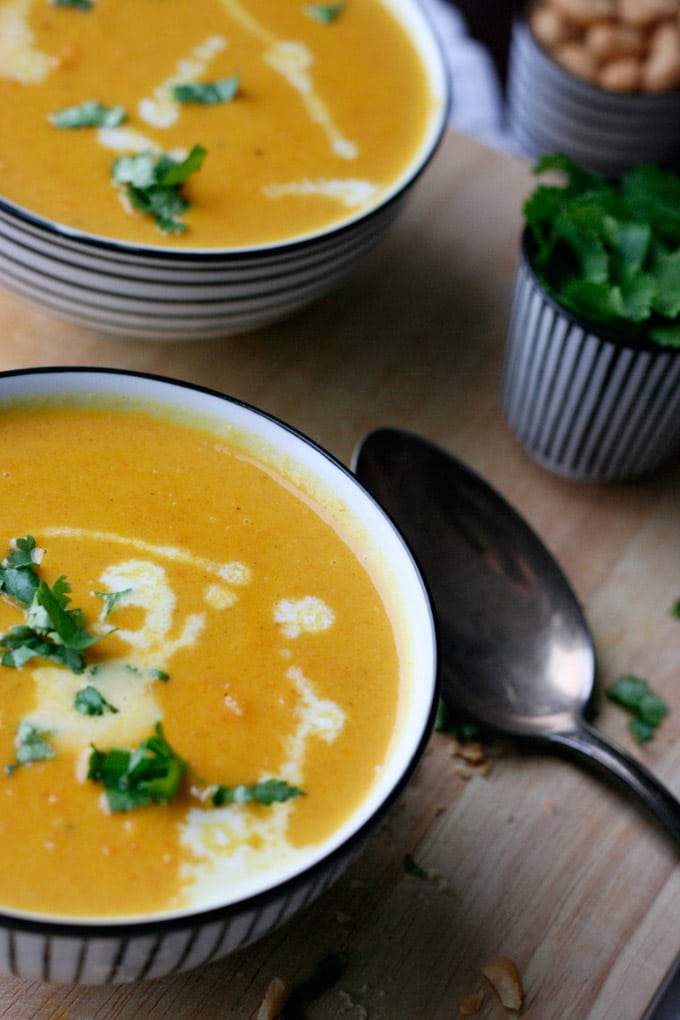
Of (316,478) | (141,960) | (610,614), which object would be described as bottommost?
(610,614)

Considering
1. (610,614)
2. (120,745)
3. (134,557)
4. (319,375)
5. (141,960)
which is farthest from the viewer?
(319,375)

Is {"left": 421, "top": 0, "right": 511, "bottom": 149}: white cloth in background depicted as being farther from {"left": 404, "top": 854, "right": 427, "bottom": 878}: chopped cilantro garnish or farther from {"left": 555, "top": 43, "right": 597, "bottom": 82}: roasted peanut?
{"left": 404, "top": 854, "right": 427, "bottom": 878}: chopped cilantro garnish

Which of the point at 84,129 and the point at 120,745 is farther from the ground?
the point at 84,129

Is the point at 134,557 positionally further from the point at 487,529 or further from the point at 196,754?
the point at 487,529

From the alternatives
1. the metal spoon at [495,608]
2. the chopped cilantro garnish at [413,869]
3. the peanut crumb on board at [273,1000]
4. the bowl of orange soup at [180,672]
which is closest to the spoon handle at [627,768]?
the metal spoon at [495,608]

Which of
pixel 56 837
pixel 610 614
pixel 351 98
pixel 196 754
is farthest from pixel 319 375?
pixel 56 837

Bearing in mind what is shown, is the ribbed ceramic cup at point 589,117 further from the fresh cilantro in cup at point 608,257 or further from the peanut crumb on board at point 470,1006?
the peanut crumb on board at point 470,1006

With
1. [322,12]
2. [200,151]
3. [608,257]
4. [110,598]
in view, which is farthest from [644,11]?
[110,598]
